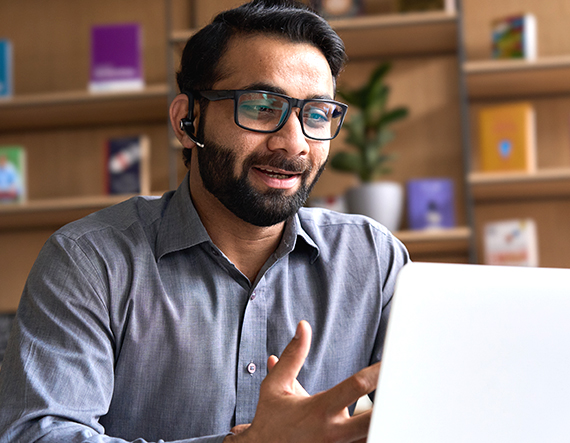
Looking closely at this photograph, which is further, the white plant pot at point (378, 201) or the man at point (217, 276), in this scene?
the white plant pot at point (378, 201)

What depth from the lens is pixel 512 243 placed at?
91.4 inches

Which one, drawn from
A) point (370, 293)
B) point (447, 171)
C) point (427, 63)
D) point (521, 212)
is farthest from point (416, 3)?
point (370, 293)

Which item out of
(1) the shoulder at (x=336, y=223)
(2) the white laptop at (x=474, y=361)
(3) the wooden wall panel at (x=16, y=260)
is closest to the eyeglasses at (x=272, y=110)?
(1) the shoulder at (x=336, y=223)

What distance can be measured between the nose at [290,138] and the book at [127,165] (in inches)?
55.6

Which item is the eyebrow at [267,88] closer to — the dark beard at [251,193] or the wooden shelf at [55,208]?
the dark beard at [251,193]

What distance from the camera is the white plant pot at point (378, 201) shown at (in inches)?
90.2

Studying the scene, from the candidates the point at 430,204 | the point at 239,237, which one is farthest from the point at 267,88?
the point at 430,204

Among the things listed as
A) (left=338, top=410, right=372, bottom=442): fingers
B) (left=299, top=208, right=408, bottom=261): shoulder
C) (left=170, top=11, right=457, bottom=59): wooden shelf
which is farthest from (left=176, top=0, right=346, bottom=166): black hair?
(left=170, top=11, right=457, bottom=59): wooden shelf

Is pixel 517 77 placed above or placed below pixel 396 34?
below

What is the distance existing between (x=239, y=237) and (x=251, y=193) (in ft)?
0.33

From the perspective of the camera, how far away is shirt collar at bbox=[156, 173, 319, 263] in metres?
1.10

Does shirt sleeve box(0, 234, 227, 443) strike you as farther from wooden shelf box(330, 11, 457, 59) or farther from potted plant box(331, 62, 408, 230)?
wooden shelf box(330, 11, 457, 59)

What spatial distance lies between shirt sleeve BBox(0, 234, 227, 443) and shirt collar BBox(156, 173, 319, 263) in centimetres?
14

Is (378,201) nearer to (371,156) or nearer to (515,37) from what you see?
(371,156)
